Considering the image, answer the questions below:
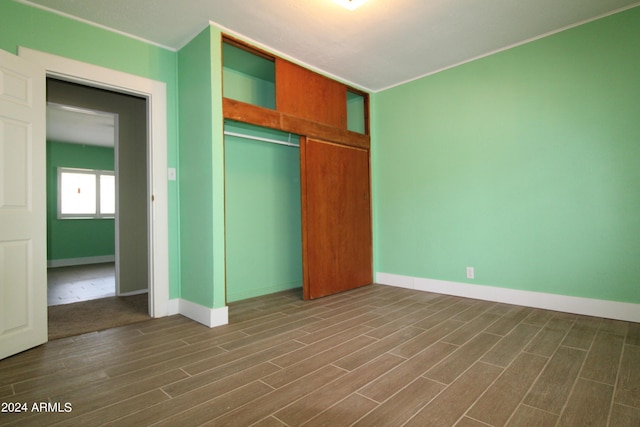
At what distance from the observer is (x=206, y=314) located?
108 inches

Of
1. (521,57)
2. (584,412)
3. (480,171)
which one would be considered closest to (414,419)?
(584,412)

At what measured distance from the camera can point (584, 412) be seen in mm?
1480

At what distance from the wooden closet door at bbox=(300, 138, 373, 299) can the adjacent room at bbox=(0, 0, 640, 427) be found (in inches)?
1.2

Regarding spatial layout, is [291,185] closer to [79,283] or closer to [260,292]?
[260,292]

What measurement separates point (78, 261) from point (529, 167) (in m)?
8.49

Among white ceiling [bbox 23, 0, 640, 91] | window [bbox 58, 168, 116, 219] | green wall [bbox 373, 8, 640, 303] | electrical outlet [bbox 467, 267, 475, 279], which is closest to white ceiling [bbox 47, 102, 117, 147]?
window [bbox 58, 168, 116, 219]

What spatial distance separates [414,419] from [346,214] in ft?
8.68

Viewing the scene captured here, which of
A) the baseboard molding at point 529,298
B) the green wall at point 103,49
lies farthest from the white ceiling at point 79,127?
the baseboard molding at point 529,298

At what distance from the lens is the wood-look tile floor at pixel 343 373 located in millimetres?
1479

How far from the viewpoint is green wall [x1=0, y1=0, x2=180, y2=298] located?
2.39 m

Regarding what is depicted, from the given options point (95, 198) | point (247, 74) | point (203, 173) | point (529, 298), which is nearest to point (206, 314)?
point (203, 173)

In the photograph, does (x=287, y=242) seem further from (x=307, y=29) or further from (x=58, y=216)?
(x=58, y=216)

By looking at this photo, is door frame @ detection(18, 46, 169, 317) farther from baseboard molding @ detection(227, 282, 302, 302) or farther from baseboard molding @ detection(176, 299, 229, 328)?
baseboard molding @ detection(227, 282, 302, 302)

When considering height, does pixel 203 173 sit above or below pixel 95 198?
below
